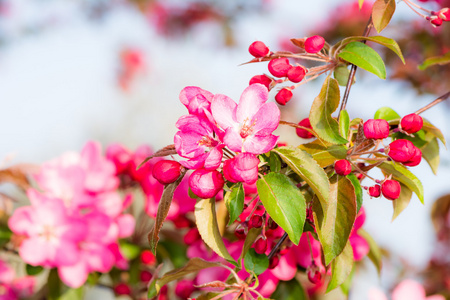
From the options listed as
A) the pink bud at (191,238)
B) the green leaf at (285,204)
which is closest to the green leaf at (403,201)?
the green leaf at (285,204)

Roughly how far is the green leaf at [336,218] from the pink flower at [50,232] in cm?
40

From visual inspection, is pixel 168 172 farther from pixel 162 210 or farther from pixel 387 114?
pixel 387 114

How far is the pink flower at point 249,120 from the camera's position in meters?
0.38

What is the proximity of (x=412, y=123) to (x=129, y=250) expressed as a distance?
20.2 inches

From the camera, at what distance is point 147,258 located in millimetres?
764

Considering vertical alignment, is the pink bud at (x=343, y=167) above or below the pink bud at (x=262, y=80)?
below

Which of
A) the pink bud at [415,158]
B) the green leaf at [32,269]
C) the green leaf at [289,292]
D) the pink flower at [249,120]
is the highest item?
the pink flower at [249,120]

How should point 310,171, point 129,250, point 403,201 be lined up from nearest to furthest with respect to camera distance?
point 310,171
point 403,201
point 129,250

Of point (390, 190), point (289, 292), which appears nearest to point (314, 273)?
point (289, 292)

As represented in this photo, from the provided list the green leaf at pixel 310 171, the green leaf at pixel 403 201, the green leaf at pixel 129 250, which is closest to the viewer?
the green leaf at pixel 310 171

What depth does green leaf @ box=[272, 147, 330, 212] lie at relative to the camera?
0.37m

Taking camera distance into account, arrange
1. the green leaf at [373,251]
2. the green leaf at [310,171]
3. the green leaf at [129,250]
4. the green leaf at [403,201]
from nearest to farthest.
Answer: the green leaf at [310,171] < the green leaf at [403,201] < the green leaf at [373,251] < the green leaf at [129,250]

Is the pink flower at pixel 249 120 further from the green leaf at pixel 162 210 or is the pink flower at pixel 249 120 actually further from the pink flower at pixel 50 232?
the pink flower at pixel 50 232

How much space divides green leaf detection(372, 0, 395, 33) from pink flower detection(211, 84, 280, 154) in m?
0.14
